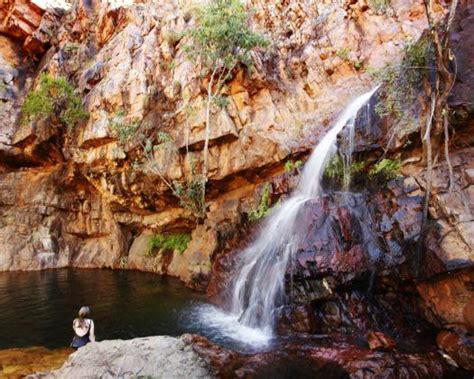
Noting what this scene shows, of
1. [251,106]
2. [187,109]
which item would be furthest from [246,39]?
[187,109]

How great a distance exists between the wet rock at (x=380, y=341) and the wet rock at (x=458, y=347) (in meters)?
1.14

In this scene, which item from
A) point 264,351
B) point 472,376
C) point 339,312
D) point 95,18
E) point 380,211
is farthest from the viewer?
point 95,18

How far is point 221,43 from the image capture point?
59.2ft

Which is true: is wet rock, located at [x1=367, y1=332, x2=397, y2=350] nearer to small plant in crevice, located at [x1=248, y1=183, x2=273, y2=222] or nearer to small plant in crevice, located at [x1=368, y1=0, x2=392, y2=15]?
small plant in crevice, located at [x1=248, y1=183, x2=273, y2=222]

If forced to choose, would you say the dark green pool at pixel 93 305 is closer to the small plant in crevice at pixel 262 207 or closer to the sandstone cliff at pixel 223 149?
the sandstone cliff at pixel 223 149

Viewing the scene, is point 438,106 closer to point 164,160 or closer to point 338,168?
point 338,168

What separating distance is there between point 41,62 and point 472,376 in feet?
112

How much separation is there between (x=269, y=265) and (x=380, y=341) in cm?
444

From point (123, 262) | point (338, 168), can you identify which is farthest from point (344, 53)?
point (123, 262)

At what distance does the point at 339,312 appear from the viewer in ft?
32.5

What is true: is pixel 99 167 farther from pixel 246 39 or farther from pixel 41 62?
pixel 41 62

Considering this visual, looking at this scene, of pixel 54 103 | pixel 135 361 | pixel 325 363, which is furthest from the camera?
pixel 54 103

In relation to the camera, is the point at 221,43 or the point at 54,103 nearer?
the point at 221,43

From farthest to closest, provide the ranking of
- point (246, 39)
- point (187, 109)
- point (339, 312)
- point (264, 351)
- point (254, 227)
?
1. point (187, 109)
2. point (246, 39)
3. point (254, 227)
4. point (339, 312)
5. point (264, 351)
